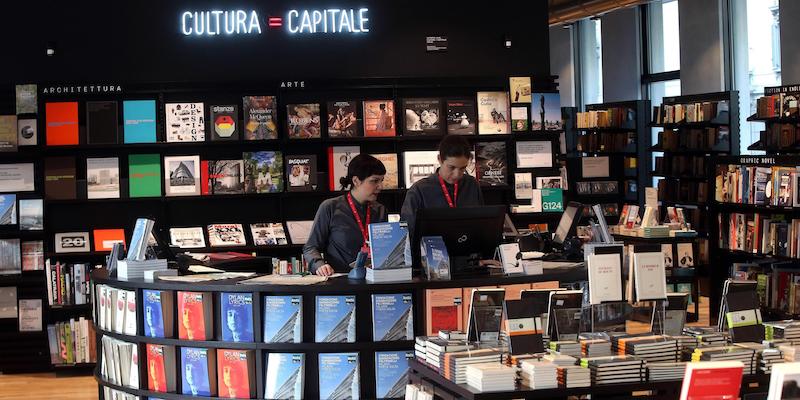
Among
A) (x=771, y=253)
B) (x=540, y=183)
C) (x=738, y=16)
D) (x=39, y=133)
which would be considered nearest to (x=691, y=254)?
(x=771, y=253)

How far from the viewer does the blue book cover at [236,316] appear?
5777 millimetres

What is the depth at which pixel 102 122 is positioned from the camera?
8891 millimetres

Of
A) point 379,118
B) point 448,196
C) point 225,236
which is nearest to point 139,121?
point 225,236

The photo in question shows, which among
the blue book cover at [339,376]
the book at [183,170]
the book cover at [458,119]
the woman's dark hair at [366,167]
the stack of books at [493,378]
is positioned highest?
the book cover at [458,119]

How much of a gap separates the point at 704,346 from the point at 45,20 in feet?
21.8

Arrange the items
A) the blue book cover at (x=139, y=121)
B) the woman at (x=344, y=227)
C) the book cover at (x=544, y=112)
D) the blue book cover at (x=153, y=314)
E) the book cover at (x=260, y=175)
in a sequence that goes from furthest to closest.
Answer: the book cover at (x=544, y=112)
the book cover at (x=260, y=175)
the blue book cover at (x=139, y=121)
the woman at (x=344, y=227)
the blue book cover at (x=153, y=314)

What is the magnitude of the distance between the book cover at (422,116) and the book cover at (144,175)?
6.82 ft

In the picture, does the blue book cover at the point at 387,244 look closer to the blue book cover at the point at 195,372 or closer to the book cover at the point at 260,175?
the blue book cover at the point at 195,372

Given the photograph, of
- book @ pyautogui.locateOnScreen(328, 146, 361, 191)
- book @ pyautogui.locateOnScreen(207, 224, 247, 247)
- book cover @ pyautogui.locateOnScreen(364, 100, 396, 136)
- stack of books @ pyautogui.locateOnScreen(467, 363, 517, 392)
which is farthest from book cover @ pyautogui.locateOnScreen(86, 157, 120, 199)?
stack of books @ pyautogui.locateOnScreen(467, 363, 517, 392)

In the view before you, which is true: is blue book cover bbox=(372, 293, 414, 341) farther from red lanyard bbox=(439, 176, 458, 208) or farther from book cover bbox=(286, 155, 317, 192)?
book cover bbox=(286, 155, 317, 192)

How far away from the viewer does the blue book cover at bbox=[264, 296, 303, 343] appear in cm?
570

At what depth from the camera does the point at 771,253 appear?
9281 mm

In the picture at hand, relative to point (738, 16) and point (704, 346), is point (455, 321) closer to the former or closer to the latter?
point (704, 346)

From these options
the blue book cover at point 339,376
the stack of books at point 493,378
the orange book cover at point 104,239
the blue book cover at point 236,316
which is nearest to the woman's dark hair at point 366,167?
the blue book cover at point 236,316
